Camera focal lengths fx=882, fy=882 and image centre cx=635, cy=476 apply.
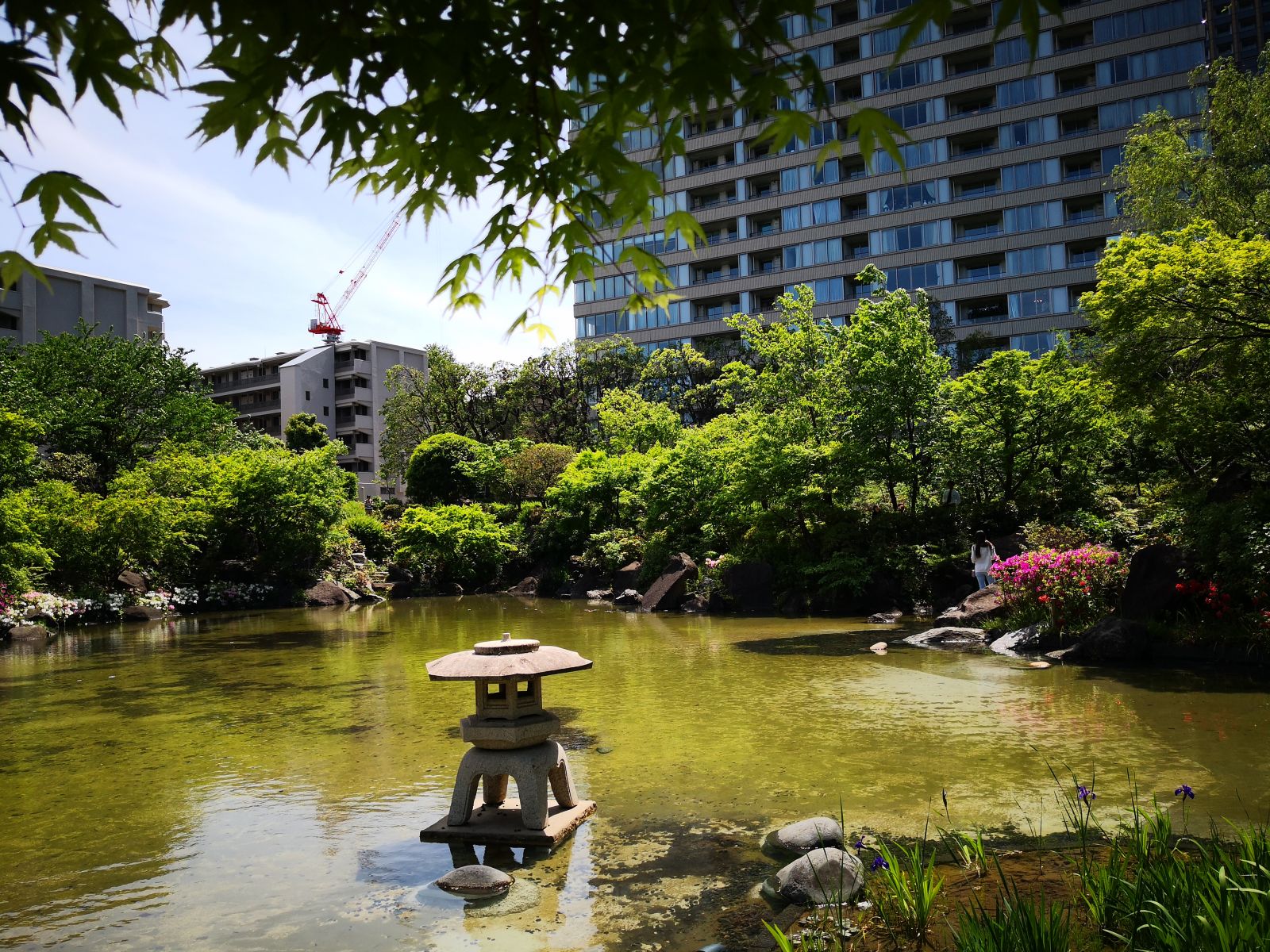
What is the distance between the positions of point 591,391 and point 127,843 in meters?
38.2

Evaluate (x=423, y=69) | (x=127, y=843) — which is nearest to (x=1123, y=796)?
(x=423, y=69)

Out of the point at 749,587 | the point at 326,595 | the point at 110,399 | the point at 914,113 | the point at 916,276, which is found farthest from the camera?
the point at 914,113

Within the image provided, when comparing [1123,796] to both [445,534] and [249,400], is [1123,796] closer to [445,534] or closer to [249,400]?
[445,534]

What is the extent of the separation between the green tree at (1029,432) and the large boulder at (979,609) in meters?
4.31

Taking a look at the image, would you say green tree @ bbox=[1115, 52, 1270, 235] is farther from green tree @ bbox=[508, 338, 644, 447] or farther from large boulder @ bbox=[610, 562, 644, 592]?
green tree @ bbox=[508, 338, 644, 447]

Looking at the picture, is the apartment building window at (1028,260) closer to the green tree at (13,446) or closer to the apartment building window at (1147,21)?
the apartment building window at (1147,21)

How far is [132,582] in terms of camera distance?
2388 cm

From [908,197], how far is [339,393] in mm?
42199

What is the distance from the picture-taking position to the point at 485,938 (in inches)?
158

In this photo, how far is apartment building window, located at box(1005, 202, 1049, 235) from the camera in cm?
4175

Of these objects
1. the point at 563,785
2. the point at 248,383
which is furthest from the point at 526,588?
the point at 248,383

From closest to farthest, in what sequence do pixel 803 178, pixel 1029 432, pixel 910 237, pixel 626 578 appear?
pixel 1029 432 < pixel 626 578 < pixel 910 237 < pixel 803 178

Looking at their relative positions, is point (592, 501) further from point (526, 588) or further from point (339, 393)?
point (339, 393)

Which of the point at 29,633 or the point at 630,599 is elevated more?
the point at 29,633
